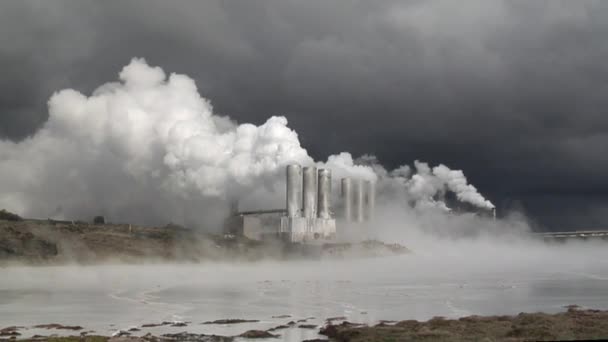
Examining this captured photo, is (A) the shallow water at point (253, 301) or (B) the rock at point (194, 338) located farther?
(A) the shallow water at point (253, 301)

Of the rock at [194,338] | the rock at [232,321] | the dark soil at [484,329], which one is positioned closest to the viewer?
the dark soil at [484,329]

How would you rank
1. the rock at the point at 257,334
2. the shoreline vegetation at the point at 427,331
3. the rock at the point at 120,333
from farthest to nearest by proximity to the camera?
the rock at the point at 120,333, the rock at the point at 257,334, the shoreline vegetation at the point at 427,331

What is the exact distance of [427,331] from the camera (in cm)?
4522

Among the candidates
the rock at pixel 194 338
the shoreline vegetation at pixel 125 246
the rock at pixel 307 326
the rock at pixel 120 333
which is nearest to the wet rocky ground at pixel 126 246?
the shoreline vegetation at pixel 125 246

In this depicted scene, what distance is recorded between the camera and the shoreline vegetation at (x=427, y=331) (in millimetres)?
43562

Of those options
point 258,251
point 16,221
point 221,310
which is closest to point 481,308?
point 221,310

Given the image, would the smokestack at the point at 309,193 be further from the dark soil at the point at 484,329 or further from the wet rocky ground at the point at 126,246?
the dark soil at the point at 484,329

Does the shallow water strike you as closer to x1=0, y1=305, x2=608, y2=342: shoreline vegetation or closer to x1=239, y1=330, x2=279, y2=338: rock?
x1=239, y1=330, x2=279, y2=338: rock

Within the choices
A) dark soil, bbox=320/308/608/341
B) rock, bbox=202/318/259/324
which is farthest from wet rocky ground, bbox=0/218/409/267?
dark soil, bbox=320/308/608/341

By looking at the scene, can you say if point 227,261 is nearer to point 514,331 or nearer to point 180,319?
point 180,319

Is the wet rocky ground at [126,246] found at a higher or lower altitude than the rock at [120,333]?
higher

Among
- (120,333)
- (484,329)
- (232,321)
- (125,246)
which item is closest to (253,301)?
(232,321)

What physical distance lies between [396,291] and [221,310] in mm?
29023

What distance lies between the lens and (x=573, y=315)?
53.9 metres
